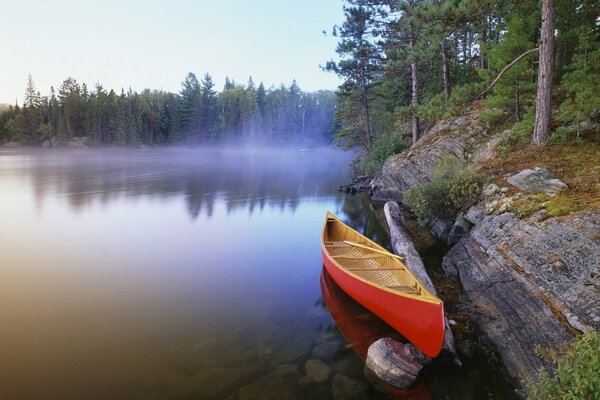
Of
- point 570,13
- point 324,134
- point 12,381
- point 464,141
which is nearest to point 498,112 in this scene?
point 464,141

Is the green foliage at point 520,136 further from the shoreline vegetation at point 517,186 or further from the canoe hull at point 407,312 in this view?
the canoe hull at point 407,312

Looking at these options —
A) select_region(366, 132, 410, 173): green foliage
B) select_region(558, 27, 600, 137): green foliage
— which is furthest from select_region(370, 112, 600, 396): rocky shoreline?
select_region(366, 132, 410, 173): green foliage

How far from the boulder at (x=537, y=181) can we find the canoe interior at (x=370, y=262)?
13.0 ft

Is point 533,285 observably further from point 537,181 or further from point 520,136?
point 520,136

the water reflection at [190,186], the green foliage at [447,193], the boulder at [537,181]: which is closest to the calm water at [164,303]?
the water reflection at [190,186]

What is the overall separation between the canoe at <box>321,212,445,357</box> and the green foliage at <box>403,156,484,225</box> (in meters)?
3.17

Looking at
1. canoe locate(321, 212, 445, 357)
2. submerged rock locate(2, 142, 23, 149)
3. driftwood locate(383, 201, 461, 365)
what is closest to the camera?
canoe locate(321, 212, 445, 357)

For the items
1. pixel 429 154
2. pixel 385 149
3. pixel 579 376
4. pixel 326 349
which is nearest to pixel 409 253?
pixel 326 349

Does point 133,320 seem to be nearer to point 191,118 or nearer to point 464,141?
point 464,141

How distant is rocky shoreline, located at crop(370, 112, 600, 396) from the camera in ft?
17.7

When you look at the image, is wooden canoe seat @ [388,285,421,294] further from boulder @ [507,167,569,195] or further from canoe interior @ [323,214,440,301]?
boulder @ [507,167,569,195]

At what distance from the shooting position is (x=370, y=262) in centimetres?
973

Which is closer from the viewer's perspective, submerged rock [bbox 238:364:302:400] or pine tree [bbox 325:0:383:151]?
submerged rock [bbox 238:364:302:400]

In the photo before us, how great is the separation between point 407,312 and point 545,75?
956 cm
